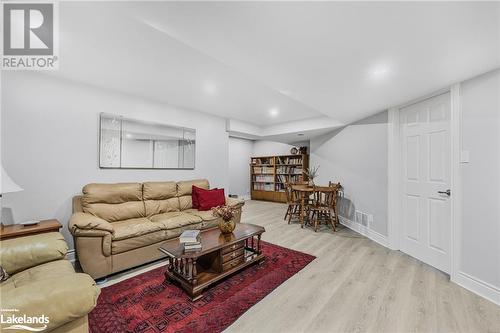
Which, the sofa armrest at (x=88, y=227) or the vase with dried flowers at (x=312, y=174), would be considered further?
the vase with dried flowers at (x=312, y=174)

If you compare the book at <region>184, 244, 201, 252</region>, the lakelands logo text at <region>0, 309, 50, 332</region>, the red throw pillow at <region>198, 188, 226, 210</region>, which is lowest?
the book at <region>184, 244, 201, 252</region>

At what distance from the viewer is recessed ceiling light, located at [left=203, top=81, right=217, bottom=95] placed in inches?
111

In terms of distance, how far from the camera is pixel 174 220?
276 cm

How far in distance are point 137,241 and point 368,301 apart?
2.38m

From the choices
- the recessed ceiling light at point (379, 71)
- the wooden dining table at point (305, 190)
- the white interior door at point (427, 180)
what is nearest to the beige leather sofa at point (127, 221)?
the wooden dining table at point (305, 190)

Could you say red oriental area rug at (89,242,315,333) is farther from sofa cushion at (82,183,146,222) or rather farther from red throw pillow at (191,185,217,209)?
red throw pillow at (191,185,217,209)

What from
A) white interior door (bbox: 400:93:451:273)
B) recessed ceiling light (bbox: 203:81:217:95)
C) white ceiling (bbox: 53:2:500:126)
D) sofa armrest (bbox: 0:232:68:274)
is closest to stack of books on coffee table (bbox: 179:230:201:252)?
sofa armrest (bbox: 0:232:68:274)

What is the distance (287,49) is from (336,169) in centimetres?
354

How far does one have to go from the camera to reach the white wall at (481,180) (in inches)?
75.2

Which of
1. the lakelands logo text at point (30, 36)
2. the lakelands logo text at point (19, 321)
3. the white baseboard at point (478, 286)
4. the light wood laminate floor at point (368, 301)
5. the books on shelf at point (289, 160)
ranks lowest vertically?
the light wood laminate floor at point (368, 301)

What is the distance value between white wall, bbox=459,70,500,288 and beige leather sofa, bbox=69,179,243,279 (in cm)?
284

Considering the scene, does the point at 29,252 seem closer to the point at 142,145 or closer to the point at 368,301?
the point at 142,145

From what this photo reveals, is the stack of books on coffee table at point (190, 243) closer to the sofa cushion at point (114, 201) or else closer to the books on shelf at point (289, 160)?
the sofa cushion at point (114, 201)

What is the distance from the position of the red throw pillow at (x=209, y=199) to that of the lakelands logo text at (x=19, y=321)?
2.56 m
